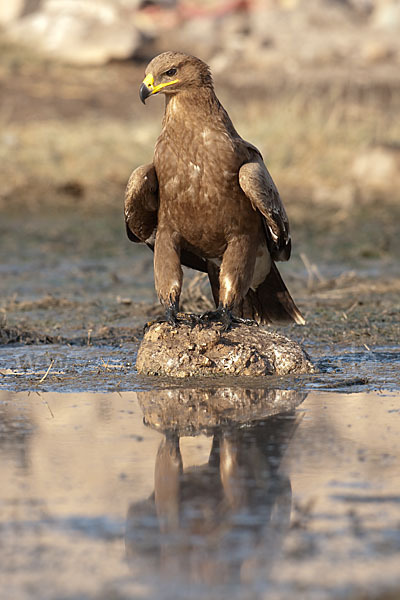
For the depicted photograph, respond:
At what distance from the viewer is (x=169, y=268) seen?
20.4ft

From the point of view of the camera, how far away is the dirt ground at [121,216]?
8367 millimetres

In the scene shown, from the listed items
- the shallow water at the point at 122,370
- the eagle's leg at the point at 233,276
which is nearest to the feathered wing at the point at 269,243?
the eagle's leg at the point at 233,276

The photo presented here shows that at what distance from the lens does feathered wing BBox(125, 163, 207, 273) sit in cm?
621

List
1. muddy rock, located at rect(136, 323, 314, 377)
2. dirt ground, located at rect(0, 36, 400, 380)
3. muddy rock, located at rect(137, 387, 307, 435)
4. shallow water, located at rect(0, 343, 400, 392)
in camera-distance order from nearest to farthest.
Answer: muddy rock, located at rect(137, 387, 307, 435) → shallow water, located at rect(0, 343, 400, 392) → muddy rock, located at rect(136, 323, 314, 377) → dirt ground, located at rect(0, 36, 400, 380)

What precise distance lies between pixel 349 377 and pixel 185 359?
865mm

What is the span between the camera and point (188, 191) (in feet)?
19.7

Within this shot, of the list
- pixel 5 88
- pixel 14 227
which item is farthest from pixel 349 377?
pixel 5 88

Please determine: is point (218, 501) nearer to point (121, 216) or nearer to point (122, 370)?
point (122, 370)

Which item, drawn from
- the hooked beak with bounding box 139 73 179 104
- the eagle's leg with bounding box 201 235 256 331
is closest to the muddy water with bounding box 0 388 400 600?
the eagle's leg with bounding box 201 235 256 331

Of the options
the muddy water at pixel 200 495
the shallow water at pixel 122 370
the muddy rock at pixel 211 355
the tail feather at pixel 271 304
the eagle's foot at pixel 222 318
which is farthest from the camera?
the tail feather at pixel 271 304

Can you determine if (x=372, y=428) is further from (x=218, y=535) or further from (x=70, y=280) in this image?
(x=70, y=280)

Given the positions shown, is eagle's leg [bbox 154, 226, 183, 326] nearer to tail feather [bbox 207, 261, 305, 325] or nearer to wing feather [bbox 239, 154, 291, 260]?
wing feather [bbox 239, 154, 291, 260]

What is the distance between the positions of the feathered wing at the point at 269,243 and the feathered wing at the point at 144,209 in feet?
1.31

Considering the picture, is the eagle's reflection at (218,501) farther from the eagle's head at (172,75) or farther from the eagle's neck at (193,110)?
the eagle's head at (172,75)
